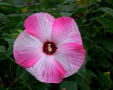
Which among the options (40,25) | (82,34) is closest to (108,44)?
(82,34)

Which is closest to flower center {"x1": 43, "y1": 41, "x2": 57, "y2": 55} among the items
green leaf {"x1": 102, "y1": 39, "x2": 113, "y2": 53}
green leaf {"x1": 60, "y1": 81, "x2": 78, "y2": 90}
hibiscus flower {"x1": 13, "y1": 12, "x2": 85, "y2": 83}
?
hibiscus flower {"x1": 13, "y1": 12, "x2": 85, "y2": 83}

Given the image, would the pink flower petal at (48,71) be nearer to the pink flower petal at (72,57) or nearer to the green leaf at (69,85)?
the pink flower petal at (72,57)

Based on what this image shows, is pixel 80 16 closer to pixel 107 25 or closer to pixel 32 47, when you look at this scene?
pixel 107 25

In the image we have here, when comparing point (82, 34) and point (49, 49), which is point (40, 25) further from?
point (82, 34)

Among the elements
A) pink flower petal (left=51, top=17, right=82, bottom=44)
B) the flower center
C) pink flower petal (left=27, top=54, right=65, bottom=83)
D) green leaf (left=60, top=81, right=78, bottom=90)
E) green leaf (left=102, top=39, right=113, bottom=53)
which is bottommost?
green leaf (left=60, top=81, right=78, bottom=90)

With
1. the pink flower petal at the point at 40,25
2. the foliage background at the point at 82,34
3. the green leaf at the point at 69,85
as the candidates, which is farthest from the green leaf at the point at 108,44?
the pink flower petal at the point at 40,25

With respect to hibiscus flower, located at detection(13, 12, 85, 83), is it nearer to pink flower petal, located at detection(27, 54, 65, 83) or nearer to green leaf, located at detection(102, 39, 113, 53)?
pink flower petal, located at detection(27, 54, 65, 83)
